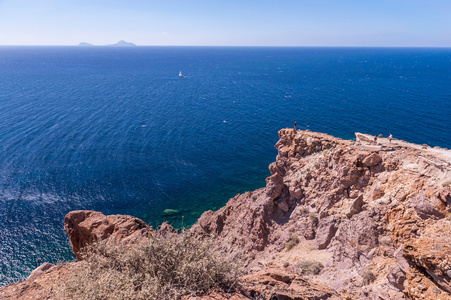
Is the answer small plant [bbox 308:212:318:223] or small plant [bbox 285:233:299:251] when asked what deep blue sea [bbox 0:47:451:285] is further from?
small plant [bbox 308:212:318:223]

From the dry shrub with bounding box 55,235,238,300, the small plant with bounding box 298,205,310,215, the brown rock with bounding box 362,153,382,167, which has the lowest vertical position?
the small plant with bounding box 298,205,310,215

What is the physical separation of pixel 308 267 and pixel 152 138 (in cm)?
5520

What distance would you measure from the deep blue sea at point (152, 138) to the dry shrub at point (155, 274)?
2616 cm

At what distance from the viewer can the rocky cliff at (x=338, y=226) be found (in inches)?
451

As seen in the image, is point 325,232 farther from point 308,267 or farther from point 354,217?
point 308,267

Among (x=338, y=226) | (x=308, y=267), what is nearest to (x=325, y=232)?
(x=338, y=226)

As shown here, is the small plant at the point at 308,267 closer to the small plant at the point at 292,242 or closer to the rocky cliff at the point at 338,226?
the rocky cliff at the point at 338,226

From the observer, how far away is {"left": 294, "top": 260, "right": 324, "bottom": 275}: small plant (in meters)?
17.6

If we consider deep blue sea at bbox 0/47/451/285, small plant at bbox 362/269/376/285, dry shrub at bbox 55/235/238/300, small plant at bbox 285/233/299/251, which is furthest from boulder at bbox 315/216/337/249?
deep blue sea at bbox 0/47/451/285

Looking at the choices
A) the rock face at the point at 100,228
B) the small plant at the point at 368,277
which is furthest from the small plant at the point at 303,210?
the rock face at the point at 100,228

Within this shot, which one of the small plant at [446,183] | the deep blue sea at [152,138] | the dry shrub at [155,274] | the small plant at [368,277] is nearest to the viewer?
the dry shrub at [155,274]

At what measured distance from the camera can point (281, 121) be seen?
74812mm

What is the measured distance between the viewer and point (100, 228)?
2514 cm

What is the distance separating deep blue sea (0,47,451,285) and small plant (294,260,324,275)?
74.6 feet
